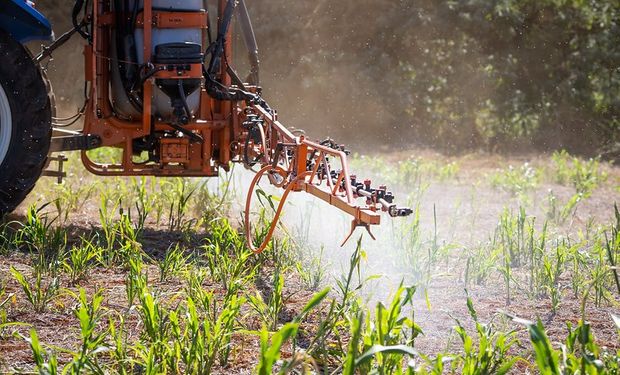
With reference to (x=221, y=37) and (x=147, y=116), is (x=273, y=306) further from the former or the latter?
(x=221, y=37)

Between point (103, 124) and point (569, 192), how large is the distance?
4.46 metres

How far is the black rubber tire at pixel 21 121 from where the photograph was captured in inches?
192

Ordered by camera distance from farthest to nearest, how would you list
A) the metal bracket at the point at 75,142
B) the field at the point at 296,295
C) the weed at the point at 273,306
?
the metal bracket at the point at 75,142, the weed at the point at 273,306, the field at the point at 296,295

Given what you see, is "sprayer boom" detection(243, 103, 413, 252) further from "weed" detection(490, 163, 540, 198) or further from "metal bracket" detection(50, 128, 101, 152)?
"weed" detection(490, 163, 540, 198)

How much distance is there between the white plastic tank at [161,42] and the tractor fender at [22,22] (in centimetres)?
42

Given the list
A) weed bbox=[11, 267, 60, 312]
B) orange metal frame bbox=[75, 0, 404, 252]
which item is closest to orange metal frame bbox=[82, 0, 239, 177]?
orange metal frame bbox=[75, 0, 404, 252]

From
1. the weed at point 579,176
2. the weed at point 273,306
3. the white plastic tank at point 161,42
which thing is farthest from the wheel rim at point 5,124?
the weed at point 579,176

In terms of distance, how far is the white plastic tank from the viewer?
505 cm

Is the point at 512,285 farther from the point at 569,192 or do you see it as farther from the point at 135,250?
the point at 569,192

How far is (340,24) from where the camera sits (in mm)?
12055

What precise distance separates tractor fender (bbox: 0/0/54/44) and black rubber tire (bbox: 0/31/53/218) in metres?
0.10

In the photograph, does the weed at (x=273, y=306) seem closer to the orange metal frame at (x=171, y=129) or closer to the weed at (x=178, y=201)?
the orange metal frame at (x=171, y=129)

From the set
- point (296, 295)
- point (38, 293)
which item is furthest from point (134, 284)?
point (296, 295)

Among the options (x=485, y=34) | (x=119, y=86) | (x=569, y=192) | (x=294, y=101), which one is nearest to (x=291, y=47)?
(x=294, y=101)
